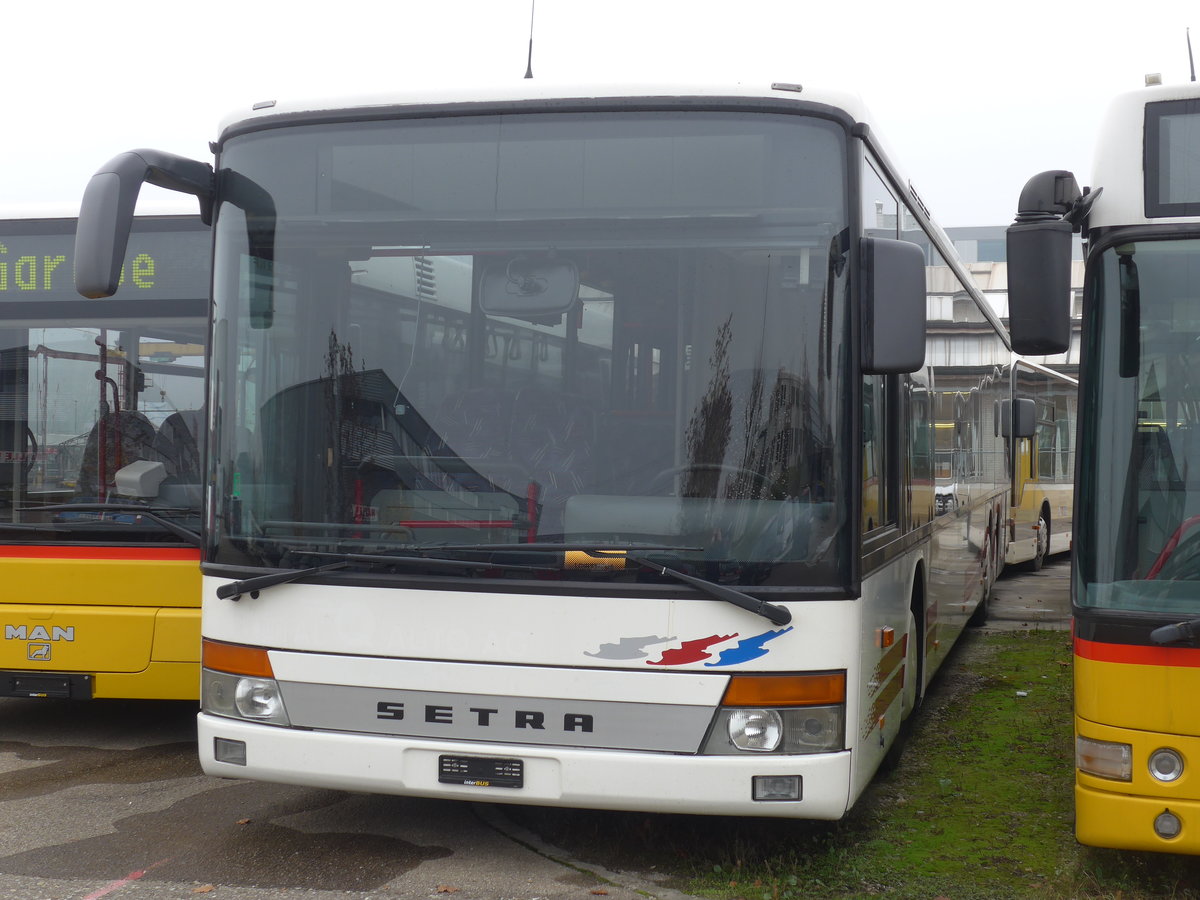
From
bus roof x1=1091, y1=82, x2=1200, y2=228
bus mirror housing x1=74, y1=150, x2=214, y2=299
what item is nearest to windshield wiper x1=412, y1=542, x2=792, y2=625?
bus mirror housing x1=74, y1=150, x2=214, y2=299

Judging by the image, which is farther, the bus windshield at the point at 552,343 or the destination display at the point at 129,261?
the destination display at the point at 129,261

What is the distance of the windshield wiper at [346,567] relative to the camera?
478 centimetres

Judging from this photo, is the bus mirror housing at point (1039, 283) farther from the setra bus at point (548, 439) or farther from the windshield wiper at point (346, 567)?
the windshield wiper at point (346, 567)

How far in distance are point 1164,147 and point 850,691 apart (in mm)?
2165

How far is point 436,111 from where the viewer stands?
5.00 metres

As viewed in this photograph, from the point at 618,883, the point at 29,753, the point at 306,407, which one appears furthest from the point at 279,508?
the point at 29,753

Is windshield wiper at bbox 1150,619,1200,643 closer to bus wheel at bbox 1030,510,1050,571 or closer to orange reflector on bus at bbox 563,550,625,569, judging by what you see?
orange reflector on bus at bbox 563,550,625,569

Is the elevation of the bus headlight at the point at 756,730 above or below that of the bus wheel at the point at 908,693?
above

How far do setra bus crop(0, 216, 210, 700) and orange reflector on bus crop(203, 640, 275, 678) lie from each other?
5.69 ft

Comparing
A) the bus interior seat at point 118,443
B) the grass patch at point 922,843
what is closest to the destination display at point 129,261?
the bus interior seat at point 118,443

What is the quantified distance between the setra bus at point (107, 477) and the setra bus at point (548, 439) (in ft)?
6.12

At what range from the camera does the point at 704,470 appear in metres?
4.69

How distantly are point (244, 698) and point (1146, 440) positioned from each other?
3318 millimetres

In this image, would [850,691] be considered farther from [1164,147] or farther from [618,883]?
[1164,147]
